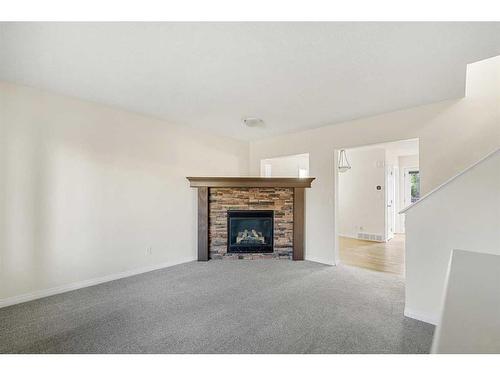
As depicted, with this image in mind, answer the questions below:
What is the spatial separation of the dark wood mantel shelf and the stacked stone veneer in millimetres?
177

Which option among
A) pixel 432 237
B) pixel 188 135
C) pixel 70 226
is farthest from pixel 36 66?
pixel 432 237

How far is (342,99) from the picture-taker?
2.98m

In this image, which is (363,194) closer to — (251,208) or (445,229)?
(251,208)

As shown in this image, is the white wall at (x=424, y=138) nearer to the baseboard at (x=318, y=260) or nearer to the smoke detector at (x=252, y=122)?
the baseboard at (x=318, y=260)

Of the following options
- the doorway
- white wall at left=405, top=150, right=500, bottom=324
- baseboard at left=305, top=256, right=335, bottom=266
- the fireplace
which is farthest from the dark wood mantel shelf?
white wall at left=405, top=150, right=500, bottom=324

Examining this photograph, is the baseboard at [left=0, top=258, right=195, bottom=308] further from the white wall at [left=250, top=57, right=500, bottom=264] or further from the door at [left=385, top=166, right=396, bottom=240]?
the door at [left=385, top=166, right=396, bottom=240]

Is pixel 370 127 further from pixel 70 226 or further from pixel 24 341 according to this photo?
pixel 24 341

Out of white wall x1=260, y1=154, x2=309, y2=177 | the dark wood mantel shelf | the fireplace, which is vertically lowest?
the fireplace

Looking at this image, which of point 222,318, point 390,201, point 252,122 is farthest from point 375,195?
point 222,318

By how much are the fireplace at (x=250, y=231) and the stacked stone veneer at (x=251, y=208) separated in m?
0.08

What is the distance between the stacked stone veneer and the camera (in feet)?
14.4

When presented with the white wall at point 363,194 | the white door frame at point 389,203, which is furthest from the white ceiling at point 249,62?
the white door frame at point 389,203

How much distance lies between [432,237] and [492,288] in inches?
66.4

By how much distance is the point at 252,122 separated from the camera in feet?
12.8
